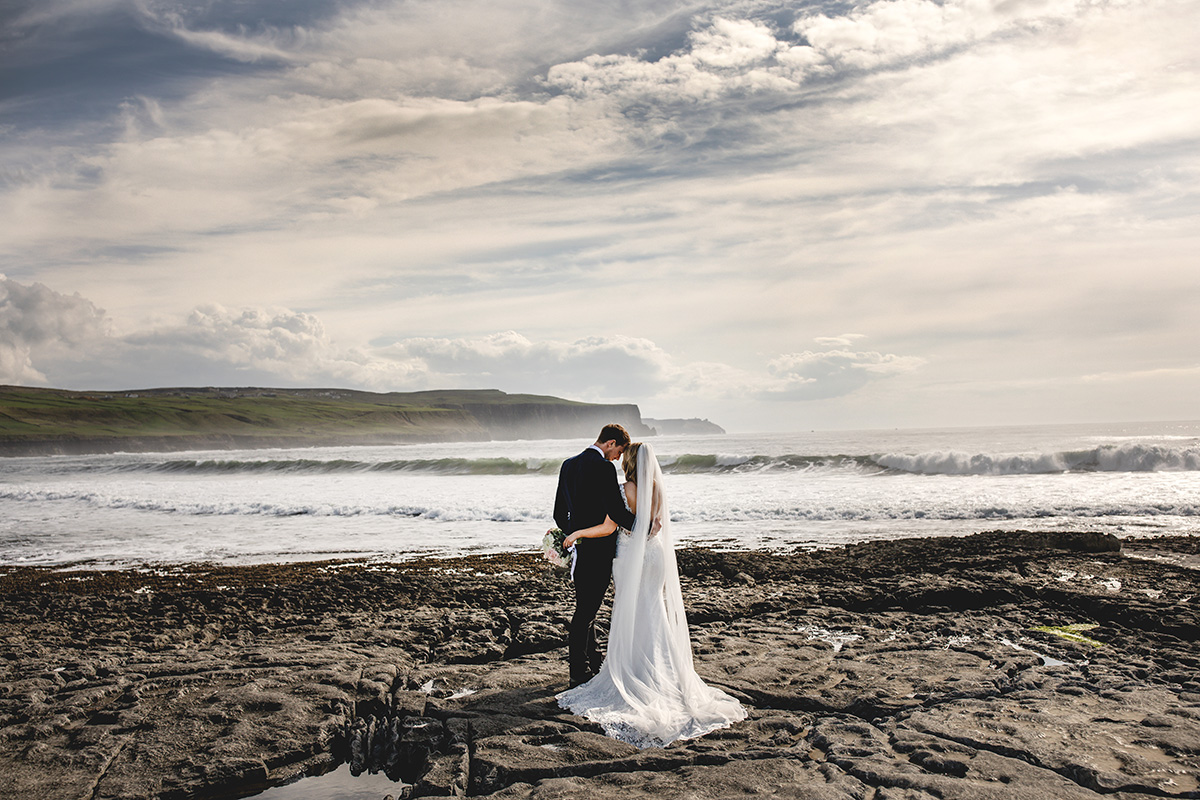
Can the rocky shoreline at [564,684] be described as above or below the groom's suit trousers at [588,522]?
below

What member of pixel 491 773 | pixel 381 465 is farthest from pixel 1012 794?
pixel 381 465

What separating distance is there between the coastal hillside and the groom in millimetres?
113814

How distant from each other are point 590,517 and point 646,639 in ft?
3.12

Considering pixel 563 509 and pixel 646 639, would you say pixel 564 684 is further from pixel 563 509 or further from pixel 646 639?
pixel 563 509

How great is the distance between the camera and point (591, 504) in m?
4.88

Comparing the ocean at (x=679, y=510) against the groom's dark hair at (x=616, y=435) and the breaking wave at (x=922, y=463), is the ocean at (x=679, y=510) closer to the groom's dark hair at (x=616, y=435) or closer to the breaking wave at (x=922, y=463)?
the breaking wave at (x=922, y=463)

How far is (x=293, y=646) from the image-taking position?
6.34 m

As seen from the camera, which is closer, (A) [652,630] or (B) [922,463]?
(A) [652,630]

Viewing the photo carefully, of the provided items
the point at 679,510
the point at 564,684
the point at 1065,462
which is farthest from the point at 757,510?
the point at 1065,462

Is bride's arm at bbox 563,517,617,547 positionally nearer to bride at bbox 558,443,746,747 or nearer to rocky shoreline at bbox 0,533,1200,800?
bride at bbox 558,443,746,747

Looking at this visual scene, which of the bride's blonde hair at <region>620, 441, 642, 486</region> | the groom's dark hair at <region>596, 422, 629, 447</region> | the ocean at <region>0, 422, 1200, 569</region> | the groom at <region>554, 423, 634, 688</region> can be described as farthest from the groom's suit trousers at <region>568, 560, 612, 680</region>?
the ocean at <region>0, 422, 1200, 569</region>

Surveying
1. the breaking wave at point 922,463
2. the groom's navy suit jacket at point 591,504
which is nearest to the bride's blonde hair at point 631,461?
the groom's navy suit jacket at point 591,504

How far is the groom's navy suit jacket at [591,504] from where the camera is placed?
4852 mm

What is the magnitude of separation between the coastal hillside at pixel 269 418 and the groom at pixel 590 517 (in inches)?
4481
